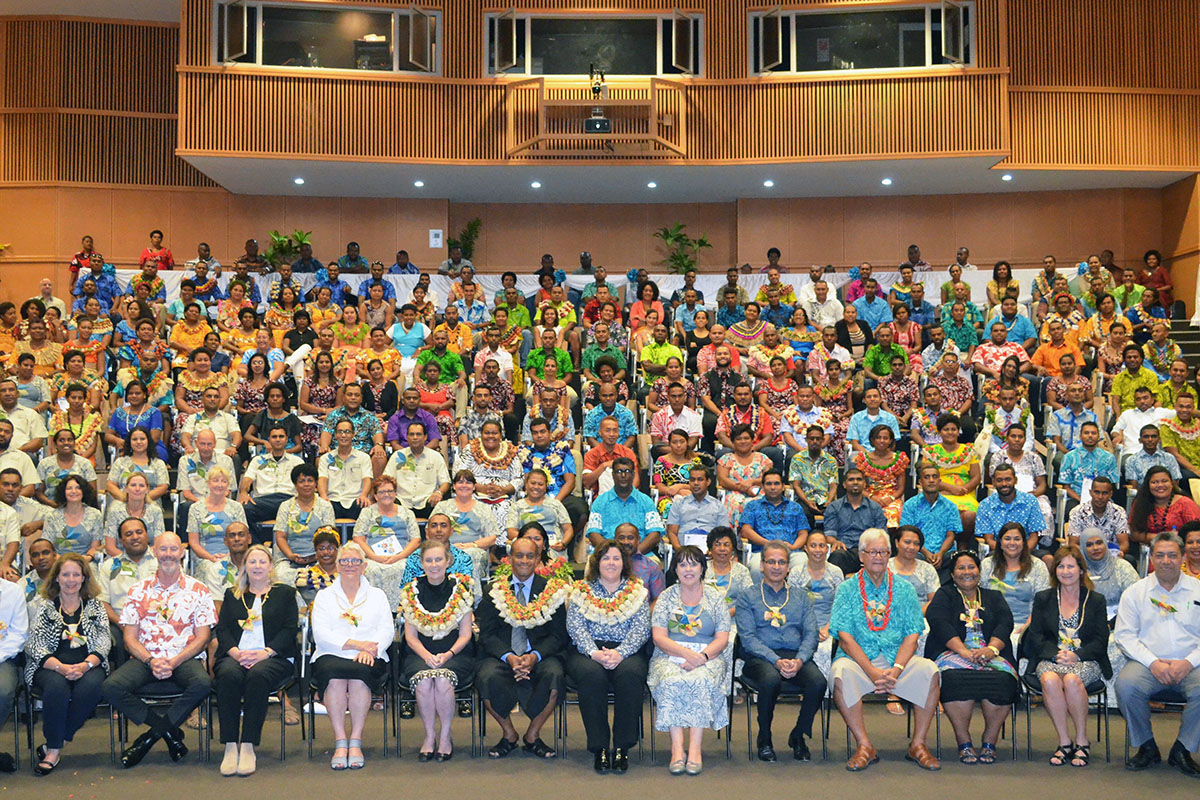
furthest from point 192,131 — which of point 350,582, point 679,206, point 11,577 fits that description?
point 350,582

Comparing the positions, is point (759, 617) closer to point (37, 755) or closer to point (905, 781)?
point (905, 781)

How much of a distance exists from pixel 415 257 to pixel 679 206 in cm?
373

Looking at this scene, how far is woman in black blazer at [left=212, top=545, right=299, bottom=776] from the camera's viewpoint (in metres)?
6.40

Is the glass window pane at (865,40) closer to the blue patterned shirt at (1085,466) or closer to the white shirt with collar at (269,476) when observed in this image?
the blue patterned shirt at (1085,466)

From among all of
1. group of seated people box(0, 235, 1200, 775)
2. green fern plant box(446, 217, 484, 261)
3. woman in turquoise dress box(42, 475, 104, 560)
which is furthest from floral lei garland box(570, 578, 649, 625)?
green fern plant box(446, 217, 484, 261)

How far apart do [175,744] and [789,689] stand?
3.23 meters

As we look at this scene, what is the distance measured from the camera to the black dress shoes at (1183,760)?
6230mm

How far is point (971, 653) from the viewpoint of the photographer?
664cm

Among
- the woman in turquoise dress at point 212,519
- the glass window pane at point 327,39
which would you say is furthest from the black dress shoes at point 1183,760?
the glass window pane at point 327,39

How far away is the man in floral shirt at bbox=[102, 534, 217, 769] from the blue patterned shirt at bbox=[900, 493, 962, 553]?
4.68m

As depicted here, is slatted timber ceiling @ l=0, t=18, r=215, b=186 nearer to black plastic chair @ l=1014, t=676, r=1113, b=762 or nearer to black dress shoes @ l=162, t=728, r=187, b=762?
black dress shoes @ l=162, t=728, r=187, b=762

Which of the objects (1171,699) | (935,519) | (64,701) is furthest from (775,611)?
(64,701)

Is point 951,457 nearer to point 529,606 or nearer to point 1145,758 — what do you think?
point 1145,758

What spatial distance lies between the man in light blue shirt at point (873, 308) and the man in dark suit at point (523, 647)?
23.8 ft
